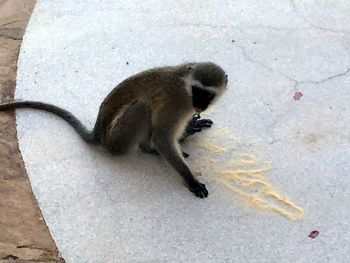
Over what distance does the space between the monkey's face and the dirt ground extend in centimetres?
87

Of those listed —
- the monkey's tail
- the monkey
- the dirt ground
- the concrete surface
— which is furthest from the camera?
the monkey's tail

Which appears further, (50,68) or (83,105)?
(50,68)

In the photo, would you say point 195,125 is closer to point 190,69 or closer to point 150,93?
point 150,93

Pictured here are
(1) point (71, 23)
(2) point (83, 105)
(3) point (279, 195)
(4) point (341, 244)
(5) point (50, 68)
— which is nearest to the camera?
(4) point (341, 244)

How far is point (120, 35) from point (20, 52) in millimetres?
607

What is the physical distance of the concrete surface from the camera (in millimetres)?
2928

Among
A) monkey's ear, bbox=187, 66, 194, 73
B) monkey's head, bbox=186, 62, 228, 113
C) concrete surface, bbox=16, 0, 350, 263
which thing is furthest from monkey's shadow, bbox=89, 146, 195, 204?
monkey's ear, bbox=187, 66, 194, 73

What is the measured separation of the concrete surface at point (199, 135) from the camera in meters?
2.93

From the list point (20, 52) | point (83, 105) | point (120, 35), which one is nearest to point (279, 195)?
point (83, 105)

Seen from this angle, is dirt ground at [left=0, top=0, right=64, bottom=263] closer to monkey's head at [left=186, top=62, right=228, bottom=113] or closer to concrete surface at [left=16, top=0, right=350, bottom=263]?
concrete surface at [left=16, top=0, right=350, bottom=263]

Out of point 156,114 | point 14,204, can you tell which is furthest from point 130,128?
point 14,204

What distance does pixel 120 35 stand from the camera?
4.07 m

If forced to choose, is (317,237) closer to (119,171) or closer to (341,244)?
(341,244)

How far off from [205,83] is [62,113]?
0.95 m
